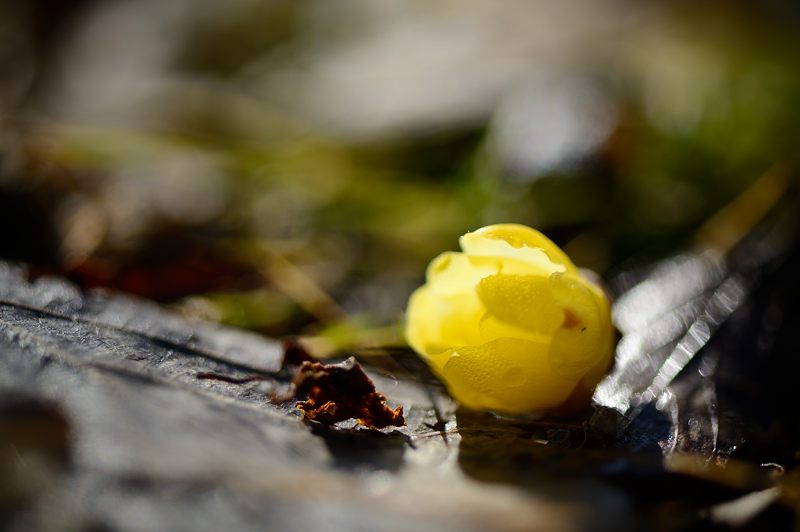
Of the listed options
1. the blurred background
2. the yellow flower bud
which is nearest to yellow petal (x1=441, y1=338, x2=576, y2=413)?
the yellow flower bud

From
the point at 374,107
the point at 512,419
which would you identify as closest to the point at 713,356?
the point at 512,419

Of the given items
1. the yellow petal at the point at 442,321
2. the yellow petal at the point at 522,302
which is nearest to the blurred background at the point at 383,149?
the yellow petal at the point at 442,321

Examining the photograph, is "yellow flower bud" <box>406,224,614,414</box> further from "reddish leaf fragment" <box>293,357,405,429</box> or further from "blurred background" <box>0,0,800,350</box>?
"blurred background" <box>0,0,800,350</box>

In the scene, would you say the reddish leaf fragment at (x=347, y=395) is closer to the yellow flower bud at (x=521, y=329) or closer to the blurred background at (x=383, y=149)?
the yellow flower bud at (x=521, y=329)

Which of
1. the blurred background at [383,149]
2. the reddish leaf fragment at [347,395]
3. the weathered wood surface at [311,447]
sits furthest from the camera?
the blurred background at [383,149]

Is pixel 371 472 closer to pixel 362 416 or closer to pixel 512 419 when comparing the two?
pixel 362 416
